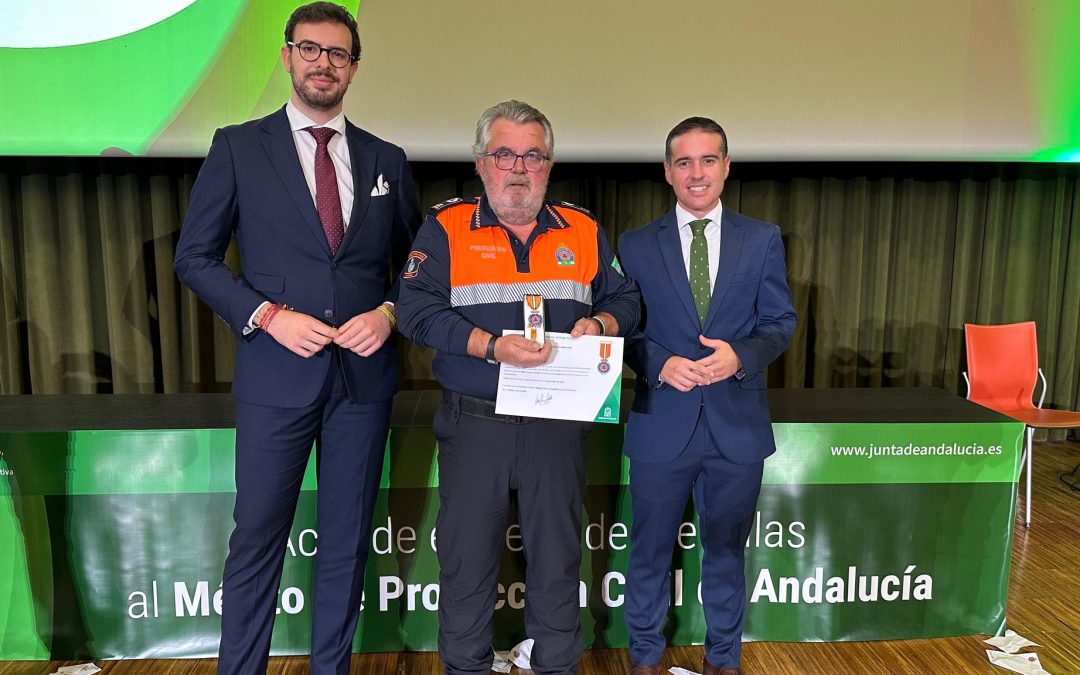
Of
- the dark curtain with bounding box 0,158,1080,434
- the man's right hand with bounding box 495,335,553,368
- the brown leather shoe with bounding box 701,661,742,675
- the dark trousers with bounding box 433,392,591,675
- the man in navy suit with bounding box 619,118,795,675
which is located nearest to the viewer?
the man's right hand with bounding box 495,335,553,368

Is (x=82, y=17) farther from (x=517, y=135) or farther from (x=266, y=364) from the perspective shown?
(x=517, y=135)

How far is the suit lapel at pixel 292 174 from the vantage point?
1.73 metres

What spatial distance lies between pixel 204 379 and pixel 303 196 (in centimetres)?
277

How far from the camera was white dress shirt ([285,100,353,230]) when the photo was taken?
5.84 feet

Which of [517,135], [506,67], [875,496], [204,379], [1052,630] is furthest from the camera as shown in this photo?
[204,379]

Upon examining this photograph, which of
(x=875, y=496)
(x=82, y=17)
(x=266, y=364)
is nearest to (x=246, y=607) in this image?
(x=266, y=364)

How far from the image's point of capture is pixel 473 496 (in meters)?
1.71

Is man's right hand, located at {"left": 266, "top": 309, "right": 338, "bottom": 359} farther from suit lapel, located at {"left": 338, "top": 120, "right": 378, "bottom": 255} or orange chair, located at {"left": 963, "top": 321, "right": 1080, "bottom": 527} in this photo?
orange chair, located at {"left": 963, "top": 321, "right": 1080, "bottom": 527}

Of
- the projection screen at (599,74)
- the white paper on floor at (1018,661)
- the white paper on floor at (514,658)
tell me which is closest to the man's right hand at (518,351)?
the white paper on floor at (514,658)

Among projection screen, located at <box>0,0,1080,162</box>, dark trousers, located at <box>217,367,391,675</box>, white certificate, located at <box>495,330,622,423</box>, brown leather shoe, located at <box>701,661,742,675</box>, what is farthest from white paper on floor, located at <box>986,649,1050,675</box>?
projection screen, located at <box>0,0,1080,162</box>

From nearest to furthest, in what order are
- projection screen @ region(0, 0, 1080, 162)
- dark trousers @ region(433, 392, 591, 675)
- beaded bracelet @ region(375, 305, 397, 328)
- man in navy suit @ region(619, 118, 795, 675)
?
dark trousers @ region(433, 392, 591, 675), beaded bracelet @ region(375, 305, 397, 328), man in navy suit @ region(619, 118, 795, 675), projection screen @ region(0, 0, 1080, 162)

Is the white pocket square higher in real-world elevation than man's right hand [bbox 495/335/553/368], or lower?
higher

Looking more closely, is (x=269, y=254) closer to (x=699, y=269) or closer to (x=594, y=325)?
(x=594, y=325)

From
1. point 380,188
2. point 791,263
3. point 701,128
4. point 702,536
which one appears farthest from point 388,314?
point 791,263
